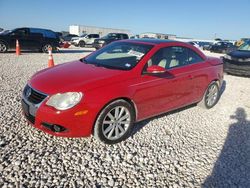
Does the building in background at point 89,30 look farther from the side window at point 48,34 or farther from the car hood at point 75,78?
the car hood at point 75,78

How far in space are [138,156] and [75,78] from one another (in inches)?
59.3

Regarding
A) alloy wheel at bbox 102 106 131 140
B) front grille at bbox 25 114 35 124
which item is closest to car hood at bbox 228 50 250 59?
alloy wheel at bbox 102 106 131 140

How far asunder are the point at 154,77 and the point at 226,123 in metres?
2.07

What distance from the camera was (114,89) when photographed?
3.56m

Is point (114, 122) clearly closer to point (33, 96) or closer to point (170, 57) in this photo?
point (33, 96)

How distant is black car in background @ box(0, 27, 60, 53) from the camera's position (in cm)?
1521

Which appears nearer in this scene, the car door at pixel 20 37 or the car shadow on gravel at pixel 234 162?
the car shadow on gravel at pixel 234 162

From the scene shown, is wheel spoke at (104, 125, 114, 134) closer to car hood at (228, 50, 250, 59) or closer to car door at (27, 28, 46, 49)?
car hood at (228, 50, 250, 59)

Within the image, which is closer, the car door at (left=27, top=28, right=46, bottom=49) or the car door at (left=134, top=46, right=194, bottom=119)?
the car door at (left=134, top=46, right=194, bottom=119)

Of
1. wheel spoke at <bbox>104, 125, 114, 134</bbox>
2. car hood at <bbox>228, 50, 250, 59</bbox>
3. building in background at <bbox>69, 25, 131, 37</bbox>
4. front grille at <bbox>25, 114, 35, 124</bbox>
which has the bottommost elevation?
wheel spoke at <bbox>104, 125, 114, 134</bbox>

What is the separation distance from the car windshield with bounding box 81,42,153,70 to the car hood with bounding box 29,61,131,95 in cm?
26

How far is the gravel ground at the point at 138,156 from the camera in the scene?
296cm

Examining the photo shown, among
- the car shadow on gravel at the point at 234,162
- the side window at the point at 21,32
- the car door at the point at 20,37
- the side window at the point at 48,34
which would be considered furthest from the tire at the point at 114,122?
the side window at the point at 48,34

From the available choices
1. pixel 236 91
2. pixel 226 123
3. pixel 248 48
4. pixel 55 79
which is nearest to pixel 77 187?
pixel 55 79
